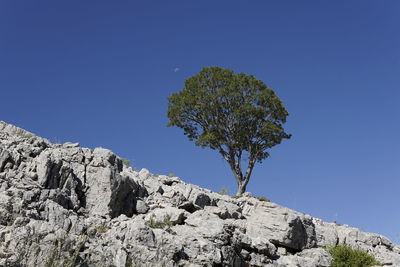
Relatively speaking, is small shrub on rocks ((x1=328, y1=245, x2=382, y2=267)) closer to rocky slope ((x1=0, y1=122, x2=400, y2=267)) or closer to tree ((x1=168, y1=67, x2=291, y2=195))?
rocky slope ((x1=0, y1=122, x2=400, y2=267))

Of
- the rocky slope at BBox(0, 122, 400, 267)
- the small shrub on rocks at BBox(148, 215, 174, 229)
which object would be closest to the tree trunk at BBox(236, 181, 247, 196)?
the rocky slope at BBox(0, 122, 400, 267)

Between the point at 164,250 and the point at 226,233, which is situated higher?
the point at 226,233

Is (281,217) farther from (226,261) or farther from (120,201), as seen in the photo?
(120,201)

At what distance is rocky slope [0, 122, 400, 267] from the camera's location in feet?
44.4

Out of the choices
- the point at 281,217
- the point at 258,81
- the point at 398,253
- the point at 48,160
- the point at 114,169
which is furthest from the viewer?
the point at 258,81

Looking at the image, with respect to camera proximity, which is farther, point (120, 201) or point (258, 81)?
point (258, 81)

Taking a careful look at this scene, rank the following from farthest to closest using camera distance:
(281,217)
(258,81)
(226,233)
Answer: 1. (258,81)
2. (281,217)
3. (226,233)

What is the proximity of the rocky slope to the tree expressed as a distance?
14.6 metres

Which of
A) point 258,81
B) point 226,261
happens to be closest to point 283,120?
point 258,81

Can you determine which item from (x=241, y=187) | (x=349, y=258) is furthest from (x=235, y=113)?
(x=349, y=258)

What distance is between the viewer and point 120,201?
20016mm

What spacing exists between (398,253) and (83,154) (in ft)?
67.9

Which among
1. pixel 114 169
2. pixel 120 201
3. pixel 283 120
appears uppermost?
pixel 283 120

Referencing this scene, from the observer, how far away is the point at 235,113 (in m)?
40.1
